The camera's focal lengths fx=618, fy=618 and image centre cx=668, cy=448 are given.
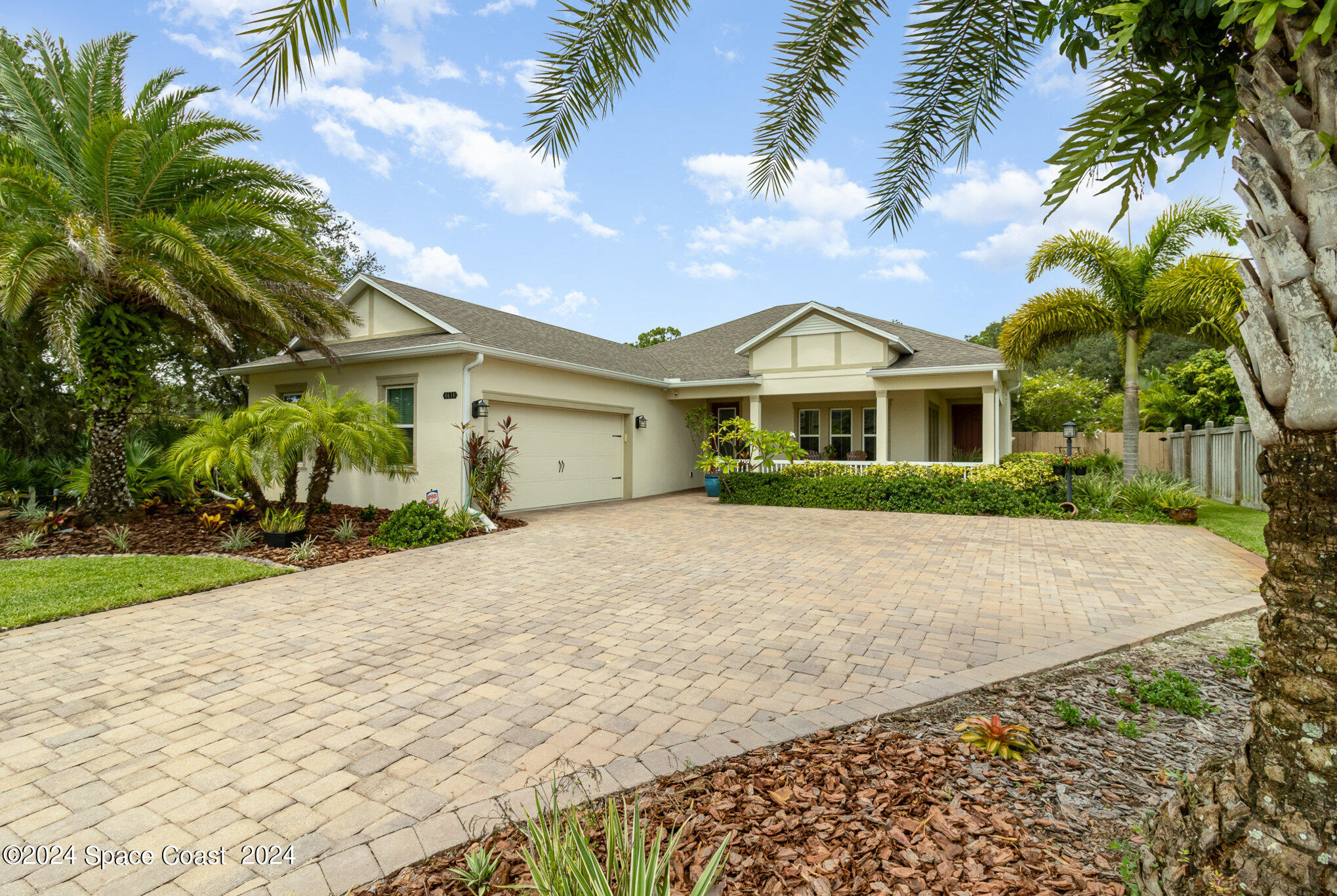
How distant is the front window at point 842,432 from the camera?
1795 centimetres

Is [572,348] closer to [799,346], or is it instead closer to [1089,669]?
[799,346]

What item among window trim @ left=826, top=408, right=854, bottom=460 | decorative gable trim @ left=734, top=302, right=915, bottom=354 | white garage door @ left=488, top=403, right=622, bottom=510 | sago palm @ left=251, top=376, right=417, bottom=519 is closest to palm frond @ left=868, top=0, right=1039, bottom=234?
sago palm @ left=251, top=376, right=417, bottom=519

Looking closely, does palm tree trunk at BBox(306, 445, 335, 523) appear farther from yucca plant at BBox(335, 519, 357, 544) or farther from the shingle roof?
the shingle roof

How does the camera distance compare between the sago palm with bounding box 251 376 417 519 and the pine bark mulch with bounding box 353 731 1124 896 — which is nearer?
the pine bark mulch with bounding box 353 731 1124 896

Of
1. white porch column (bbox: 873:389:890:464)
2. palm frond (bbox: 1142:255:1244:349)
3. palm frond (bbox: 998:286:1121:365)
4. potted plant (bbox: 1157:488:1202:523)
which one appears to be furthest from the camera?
white porch column (bbox: 873:389:890:464)

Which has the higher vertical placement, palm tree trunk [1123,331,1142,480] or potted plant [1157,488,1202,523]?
palm tree trunk [1123,331,1142,480]

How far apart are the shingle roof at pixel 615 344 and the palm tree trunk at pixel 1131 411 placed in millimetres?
2420

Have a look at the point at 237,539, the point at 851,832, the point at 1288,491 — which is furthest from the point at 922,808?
the point at 237,539

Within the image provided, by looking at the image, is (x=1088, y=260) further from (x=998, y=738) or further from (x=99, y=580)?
(x=99, y=580)

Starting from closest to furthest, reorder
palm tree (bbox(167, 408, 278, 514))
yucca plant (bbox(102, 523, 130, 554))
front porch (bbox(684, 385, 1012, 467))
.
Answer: yucca plant (bbox(102, 523, 130, 554))
palm tree (bbox(167, 408, 278, 514))
front porch (bbox(684, 385, 1012, 467))

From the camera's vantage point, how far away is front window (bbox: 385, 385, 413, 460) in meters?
11.9

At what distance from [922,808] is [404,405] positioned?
37.9 ft

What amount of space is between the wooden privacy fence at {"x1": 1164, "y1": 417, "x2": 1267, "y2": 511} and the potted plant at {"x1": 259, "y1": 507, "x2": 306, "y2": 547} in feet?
50.2

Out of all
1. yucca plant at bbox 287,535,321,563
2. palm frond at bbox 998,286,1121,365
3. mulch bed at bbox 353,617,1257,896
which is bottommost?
mulch bed at bbox 353,617,1257,896
